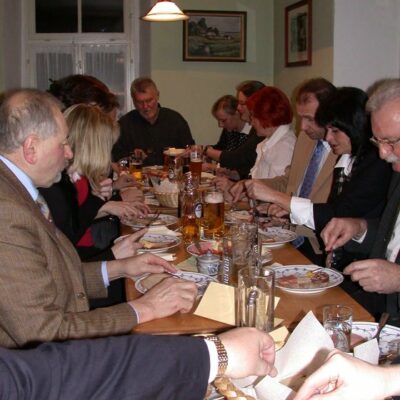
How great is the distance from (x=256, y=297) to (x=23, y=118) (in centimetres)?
79

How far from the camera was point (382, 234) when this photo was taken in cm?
220

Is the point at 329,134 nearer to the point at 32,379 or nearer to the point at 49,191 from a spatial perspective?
the point at 49,191

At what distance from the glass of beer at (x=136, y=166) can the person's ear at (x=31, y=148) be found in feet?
7.97

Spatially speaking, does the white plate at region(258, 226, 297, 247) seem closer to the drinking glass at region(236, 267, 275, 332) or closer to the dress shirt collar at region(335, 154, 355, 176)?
the dress shirt collar at region(335, 154, 355, 176)

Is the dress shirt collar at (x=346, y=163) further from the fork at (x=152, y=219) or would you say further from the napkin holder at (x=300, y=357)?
the napkin holder at (x=300, y=357)

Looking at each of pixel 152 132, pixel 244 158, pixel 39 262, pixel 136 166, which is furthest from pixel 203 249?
pixel 152 132

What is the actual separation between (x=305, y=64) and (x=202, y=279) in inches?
142

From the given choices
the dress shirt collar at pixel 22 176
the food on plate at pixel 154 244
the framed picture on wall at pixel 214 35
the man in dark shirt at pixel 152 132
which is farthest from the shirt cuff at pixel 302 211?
the framed picture on wall at pixel 214 35

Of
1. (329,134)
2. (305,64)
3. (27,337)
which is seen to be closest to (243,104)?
(305,64)

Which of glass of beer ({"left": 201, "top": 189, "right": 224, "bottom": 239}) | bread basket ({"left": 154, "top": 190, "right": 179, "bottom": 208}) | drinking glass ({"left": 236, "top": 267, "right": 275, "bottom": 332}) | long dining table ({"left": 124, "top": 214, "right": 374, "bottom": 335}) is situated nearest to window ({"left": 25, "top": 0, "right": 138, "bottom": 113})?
bread basket ({"left": 154, "top": 190, "right": 179, "bottom": 208})

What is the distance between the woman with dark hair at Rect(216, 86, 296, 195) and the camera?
3920 mm

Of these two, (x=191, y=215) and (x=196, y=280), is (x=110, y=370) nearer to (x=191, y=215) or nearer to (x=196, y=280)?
(x=196, y=280)

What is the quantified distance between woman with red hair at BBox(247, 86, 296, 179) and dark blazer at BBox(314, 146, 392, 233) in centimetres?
125

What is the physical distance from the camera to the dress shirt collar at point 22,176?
1.58 m
